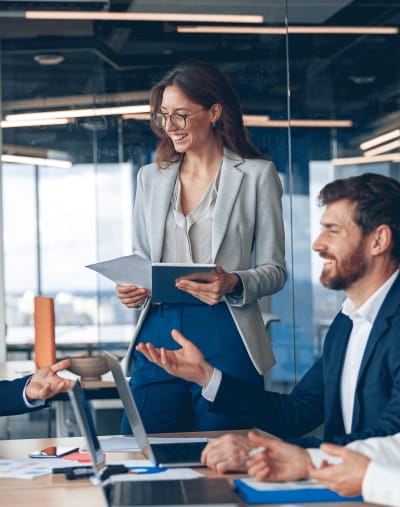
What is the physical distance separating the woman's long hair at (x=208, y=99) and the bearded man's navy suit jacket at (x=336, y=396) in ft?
3.05

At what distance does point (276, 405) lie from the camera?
2.66 meters

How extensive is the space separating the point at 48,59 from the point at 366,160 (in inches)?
77.1

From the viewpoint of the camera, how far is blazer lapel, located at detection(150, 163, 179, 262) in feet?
10.6

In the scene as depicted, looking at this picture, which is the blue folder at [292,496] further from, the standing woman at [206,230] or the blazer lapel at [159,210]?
the blazer lapel at [159,210]

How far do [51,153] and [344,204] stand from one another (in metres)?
3.06

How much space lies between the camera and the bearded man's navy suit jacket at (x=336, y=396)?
7.79ft

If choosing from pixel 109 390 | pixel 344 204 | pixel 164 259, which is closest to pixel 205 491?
pixel 344 204

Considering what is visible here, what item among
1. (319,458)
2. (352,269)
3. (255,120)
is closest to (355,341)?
(352,269)

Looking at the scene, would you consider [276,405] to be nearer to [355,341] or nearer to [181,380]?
[355,341]

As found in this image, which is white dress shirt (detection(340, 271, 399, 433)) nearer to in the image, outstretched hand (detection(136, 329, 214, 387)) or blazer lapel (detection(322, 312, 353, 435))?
blazer lapel (detection(322, 312, 353, 435))

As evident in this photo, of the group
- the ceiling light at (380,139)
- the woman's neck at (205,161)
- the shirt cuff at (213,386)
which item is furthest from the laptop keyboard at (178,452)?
the ceiling light at (380,139)

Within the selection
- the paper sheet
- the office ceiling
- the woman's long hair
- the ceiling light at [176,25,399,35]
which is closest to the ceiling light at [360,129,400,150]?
the office ceiling

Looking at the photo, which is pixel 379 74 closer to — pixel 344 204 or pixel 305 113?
pixel 305 113

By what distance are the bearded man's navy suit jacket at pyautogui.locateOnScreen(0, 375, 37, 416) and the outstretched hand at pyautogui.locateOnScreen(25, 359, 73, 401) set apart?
27 millimetres
